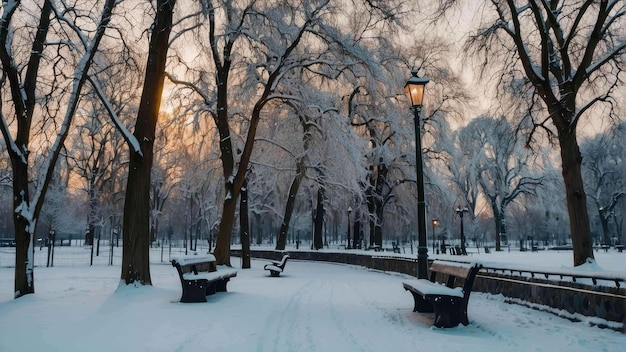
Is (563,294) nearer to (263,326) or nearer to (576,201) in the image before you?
(263,326)

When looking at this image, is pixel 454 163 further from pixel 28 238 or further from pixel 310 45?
pixel 28 238

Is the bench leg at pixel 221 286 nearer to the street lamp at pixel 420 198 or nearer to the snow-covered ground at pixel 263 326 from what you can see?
the snow-covered ground at pixel 263 326

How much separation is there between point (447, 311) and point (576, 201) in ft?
27.6

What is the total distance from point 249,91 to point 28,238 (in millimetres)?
13838

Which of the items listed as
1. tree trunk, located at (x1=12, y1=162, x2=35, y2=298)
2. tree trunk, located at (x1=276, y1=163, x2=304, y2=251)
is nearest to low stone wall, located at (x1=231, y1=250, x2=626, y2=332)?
tree trunk, located at (x1=12, y1=162, x2=35, y2=298)

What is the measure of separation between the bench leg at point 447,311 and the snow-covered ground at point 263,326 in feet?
0.59

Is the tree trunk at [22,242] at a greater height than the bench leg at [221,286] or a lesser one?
greater

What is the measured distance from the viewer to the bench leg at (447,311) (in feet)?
22.8

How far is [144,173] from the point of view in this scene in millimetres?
10672

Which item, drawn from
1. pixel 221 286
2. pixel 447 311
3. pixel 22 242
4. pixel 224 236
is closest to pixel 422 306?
pixel 447 311

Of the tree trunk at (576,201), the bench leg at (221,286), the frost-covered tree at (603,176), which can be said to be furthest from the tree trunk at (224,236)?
the frost-covered tree at (603,176)

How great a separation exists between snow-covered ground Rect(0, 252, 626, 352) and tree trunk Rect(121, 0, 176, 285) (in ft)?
1.92

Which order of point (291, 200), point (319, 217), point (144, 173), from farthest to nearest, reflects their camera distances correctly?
point (319, 217), point (291, 200), point (144, 173)

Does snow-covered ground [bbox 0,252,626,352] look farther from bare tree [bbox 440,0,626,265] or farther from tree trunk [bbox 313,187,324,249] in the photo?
tree trunk [bbox 313,187,324,249]
